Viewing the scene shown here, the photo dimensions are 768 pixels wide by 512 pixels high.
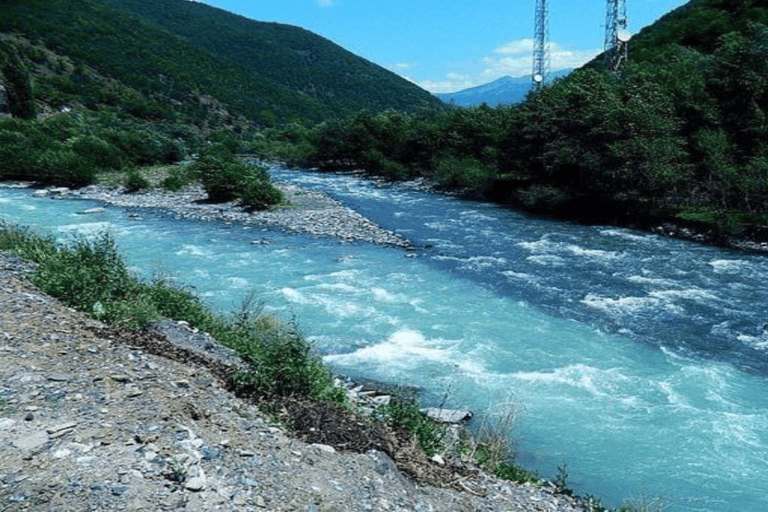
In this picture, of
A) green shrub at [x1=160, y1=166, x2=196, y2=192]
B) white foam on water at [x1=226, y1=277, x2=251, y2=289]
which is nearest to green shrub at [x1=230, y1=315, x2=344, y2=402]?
white foam on water at [x1=226, y1=277, x2=251, y2=289]

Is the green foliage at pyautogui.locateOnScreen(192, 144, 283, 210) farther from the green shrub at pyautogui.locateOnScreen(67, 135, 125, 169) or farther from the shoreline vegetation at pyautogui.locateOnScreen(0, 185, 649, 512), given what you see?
the shoreline vegetation at pyautogui.locateOnScreen(0, 185, 649, 512)

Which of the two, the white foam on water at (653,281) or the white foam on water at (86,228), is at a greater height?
the white foam on water at (86,228)

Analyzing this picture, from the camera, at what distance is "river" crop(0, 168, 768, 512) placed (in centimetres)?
925

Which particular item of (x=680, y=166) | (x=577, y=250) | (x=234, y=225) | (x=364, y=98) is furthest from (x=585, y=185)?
(x=364, y=98)

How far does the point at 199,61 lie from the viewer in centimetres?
10500

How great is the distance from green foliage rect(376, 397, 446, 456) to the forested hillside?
2113 centimetres

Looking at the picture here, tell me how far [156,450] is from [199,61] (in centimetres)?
11006

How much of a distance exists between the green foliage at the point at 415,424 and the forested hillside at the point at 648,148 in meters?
→ 21.1

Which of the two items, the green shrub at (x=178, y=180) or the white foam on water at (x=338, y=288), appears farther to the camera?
the green shrub at (x=178, y=180)

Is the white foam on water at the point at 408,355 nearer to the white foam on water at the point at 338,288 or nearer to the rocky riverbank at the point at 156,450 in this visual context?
the white foam on water at the point at 338,288

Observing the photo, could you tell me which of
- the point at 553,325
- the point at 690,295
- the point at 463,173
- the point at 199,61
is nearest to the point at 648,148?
the point at 690,295

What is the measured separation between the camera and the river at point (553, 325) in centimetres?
925

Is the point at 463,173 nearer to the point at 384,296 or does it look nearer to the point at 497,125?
the point at 497,125

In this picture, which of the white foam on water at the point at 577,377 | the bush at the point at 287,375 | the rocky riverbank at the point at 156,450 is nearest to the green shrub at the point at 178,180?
the rocky riverbank at the point at 156,450
